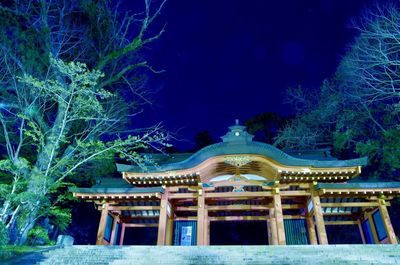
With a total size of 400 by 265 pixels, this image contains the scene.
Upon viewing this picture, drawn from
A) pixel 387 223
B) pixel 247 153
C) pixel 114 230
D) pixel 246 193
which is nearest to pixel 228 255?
pixel 246 193

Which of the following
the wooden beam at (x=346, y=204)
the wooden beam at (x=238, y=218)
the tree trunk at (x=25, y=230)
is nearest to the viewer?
the tree trunk at (x=25, y=230)

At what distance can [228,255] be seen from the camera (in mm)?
8227

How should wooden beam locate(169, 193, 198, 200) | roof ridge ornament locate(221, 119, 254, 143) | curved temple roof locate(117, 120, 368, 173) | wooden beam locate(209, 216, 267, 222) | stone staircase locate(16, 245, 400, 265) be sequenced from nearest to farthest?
stone staircase locate(16, 245, 400, 265) → curved temple roof locate(117, 120, 368, 173) → roof ridge ornament locate(221, 119, 254, 143) → wooden beam locate(169, 193, 198, 200) → wooden beam locate(209, 216, 267, 222)

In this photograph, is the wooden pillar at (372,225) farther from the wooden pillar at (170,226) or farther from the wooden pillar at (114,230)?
the wooden pillar at (114,230)

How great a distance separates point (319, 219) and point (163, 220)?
20.2 feet

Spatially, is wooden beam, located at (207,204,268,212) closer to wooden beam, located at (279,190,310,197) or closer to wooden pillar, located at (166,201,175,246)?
wooden beam, located at (279,190,310,197)

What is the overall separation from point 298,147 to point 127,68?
1345 cm

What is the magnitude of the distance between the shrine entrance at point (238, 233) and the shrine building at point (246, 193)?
1161 cm

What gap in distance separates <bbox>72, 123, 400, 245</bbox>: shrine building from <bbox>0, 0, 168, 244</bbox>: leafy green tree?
159cm

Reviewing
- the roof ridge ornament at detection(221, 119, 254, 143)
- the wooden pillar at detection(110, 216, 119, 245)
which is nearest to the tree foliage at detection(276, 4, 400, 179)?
the roof ridge ornament at detection(221, 119, 254, 143)

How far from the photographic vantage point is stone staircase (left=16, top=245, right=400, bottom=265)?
7812mm

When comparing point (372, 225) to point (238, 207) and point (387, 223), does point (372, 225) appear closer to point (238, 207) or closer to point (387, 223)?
point (387, 223)

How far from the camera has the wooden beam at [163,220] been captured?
10.8 metres

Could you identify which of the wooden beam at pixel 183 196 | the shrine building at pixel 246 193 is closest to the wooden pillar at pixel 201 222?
the shrine building at pixel 246 193
